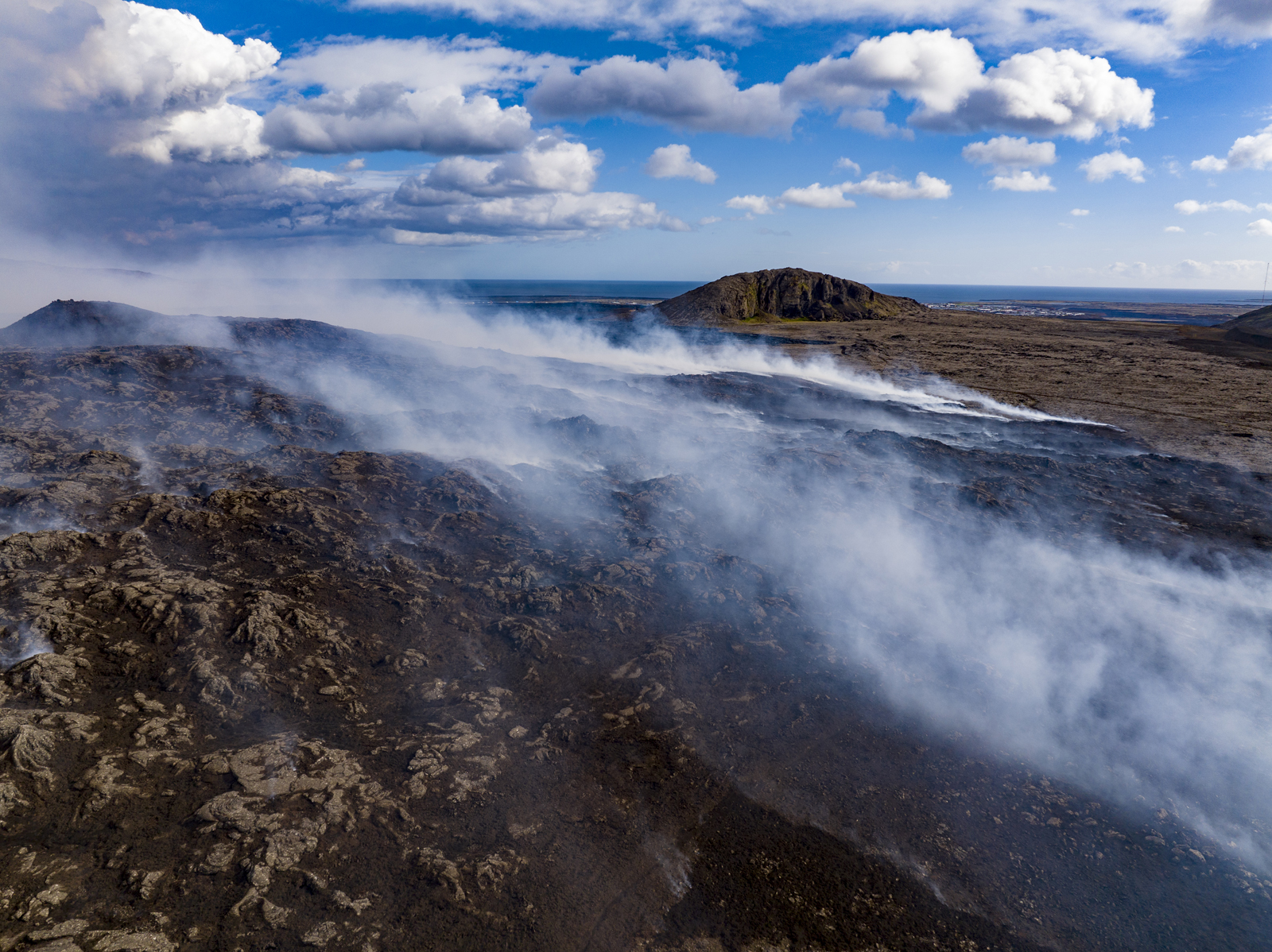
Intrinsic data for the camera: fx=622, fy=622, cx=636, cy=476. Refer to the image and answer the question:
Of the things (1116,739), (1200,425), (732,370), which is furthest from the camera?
(732,370)

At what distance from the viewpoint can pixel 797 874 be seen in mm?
9555

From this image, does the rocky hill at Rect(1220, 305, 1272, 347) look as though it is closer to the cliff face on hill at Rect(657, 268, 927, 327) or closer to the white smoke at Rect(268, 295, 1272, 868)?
the cliff face on hill at Rect(657, 268, 927, 327)

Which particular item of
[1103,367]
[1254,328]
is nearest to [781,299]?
[1103,367]

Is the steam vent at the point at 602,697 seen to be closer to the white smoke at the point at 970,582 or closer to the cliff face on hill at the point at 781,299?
the white smoke at the point at 970,582

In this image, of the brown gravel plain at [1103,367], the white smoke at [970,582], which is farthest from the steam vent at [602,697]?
the brown gravel plain at [1103,367]

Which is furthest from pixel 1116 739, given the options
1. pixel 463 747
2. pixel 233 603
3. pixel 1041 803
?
pixel 233 603

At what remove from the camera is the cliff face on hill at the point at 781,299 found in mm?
98875

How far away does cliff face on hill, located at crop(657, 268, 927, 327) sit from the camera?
324 ft

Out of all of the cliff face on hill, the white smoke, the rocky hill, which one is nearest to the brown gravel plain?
the rocky hill

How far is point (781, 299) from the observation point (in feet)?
345

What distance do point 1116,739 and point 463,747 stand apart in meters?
12.8

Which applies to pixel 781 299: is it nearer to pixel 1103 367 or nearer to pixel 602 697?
pixel 1103 367

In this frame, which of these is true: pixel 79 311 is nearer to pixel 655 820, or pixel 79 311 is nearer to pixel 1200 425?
pixel 655 820

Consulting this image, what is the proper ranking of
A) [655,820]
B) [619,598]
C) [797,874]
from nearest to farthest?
[797,874] → [655,820] → [619,598]
